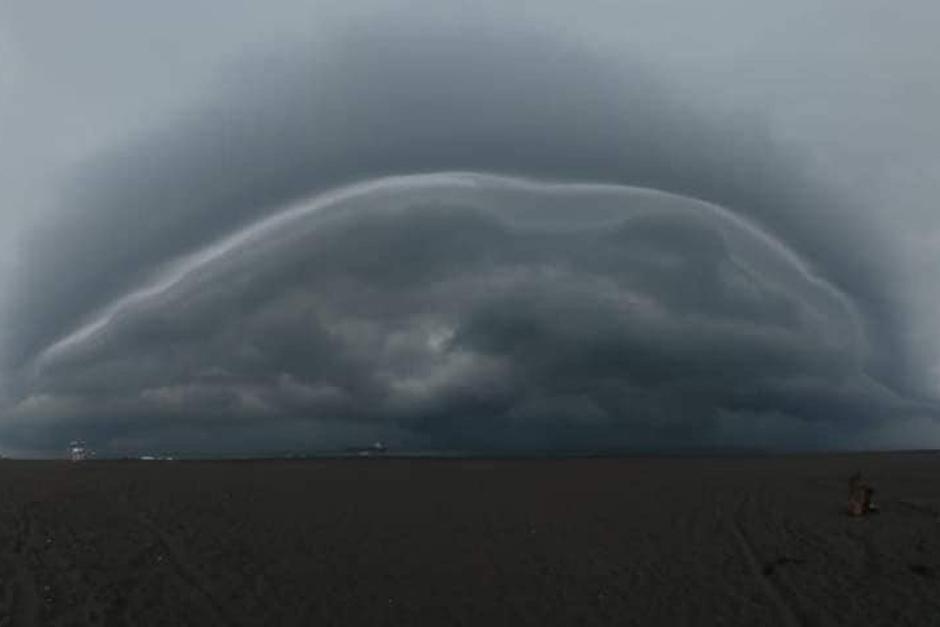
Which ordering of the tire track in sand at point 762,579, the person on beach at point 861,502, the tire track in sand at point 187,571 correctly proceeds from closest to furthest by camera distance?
the tire track in sand at point 762,579
the tire track in sand at point 187,571
the person on beach at point 861,502

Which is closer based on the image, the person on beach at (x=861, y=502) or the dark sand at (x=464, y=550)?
the dark sand at (x=464, y=550)

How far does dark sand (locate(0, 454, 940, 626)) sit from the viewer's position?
3591 cm

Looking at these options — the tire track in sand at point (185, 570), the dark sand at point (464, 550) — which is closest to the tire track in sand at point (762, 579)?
the dark sand at point (464, 550)

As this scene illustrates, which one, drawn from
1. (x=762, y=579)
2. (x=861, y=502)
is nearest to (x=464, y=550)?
(x=762, y=579)

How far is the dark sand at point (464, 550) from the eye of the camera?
35.9m

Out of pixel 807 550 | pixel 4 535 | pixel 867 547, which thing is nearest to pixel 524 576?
pixel 807 550

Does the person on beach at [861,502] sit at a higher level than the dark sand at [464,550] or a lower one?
higher

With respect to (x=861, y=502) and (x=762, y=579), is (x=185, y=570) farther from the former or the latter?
(x=861, y=502)

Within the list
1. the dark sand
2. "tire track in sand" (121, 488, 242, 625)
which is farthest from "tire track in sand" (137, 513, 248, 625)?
the dark sand

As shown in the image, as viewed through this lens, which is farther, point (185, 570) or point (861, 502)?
point (861, 502)

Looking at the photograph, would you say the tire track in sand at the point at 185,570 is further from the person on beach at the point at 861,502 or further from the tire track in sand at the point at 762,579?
the person on beach at the point at 861,502

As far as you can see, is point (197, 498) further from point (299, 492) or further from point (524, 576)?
point (524, 576)

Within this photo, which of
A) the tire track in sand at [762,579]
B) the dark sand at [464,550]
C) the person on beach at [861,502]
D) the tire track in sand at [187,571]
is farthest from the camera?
the person on beach at [861,502]

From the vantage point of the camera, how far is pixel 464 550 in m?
43.9
